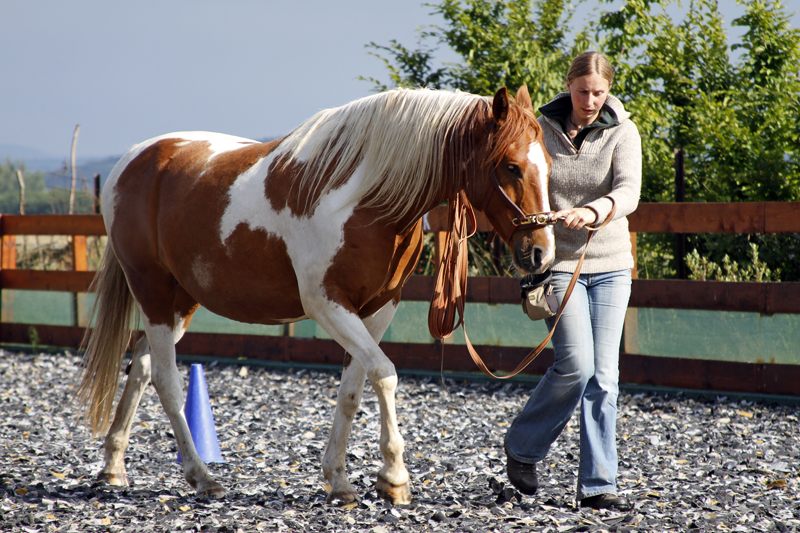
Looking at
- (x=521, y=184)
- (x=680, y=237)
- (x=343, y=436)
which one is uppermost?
(x=521, y=184)

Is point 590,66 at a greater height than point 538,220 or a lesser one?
greater

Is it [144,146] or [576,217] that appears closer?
[576,217]

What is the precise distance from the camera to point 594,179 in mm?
2689

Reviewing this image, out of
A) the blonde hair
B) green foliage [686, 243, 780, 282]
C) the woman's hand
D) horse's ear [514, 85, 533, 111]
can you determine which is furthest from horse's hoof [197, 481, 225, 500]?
green foliage [686, 243, 780, 282]

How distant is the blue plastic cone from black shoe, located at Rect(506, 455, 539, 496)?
1.59 m

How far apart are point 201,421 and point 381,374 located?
1.55 metres

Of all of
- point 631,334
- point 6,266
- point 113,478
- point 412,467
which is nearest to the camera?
point 113,478

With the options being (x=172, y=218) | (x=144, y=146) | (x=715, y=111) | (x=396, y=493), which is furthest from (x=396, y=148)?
(x=715, y=111)

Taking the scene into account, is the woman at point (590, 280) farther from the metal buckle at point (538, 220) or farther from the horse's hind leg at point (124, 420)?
the horse's hind leg at point (124, 420)

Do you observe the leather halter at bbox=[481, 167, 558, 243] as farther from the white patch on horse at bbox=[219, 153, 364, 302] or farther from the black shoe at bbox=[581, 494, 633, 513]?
the black shoe at bbox=[581, 494, 633, 513]

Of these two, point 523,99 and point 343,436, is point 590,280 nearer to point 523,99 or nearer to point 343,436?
point 523,99

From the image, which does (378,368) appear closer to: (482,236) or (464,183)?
(464,183)

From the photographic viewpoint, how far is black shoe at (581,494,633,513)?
2633 millimetres

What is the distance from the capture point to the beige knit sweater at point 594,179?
267cm
